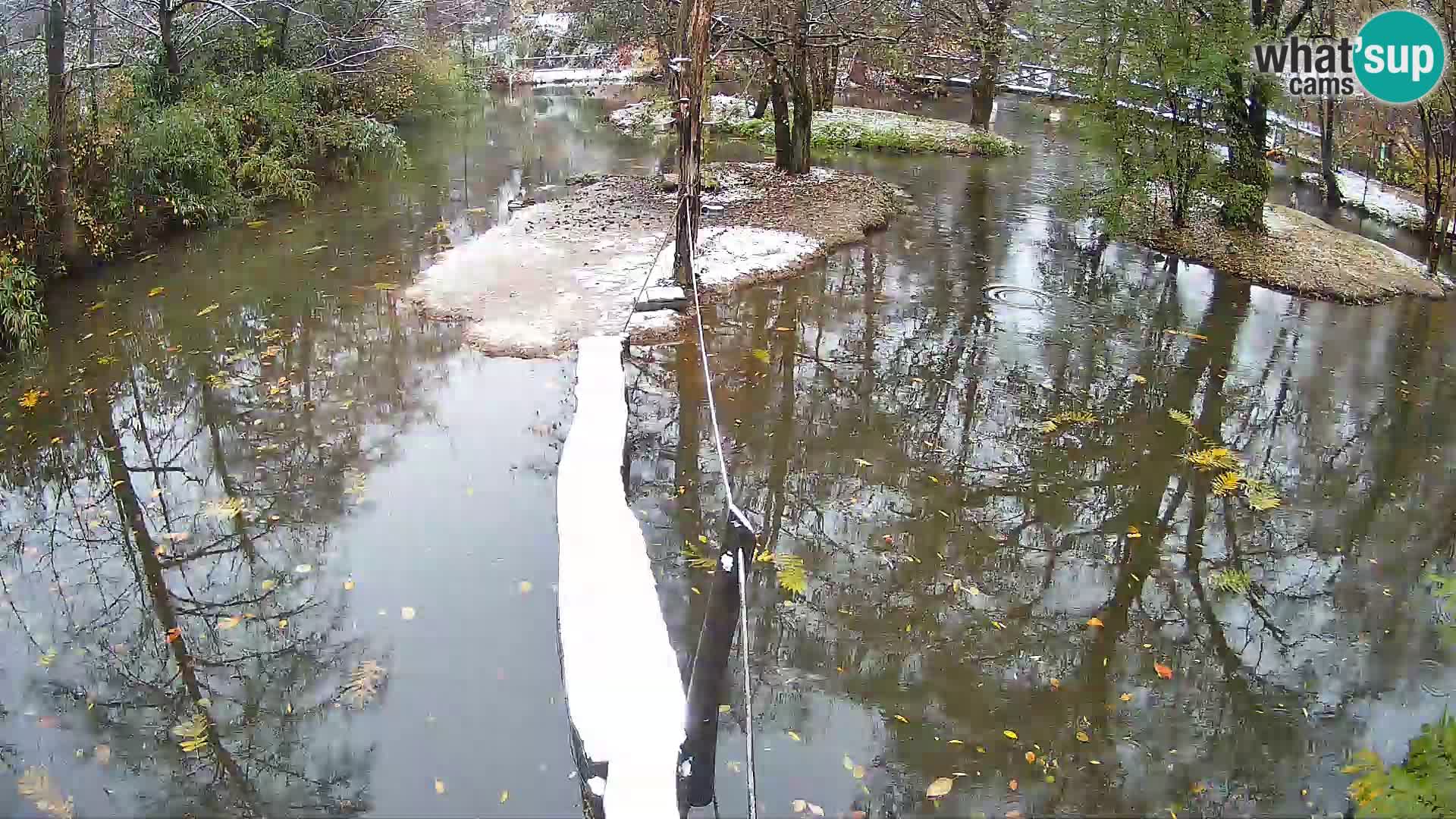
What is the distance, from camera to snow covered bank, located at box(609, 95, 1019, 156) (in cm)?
1969

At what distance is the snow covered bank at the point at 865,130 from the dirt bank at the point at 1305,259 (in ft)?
23.0

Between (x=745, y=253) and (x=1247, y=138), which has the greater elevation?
(x=1247, y=138)

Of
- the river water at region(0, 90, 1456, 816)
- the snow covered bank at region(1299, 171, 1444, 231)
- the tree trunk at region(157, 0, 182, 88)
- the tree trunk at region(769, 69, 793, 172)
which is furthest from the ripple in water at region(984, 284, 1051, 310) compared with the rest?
the tree trunk at region(157, 0, 182, 88)

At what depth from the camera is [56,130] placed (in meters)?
9.94

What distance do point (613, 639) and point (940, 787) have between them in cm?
159

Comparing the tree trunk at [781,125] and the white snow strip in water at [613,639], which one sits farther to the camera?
the tree trunk at [781,125]

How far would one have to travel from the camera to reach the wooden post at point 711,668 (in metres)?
3.16

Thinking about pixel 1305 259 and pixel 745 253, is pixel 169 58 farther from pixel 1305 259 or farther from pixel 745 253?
pixel 1305 259

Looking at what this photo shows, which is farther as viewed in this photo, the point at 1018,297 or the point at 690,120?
the point at 1018,297

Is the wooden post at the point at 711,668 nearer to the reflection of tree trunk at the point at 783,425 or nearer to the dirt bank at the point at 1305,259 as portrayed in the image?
the reflection of tree trunk at the point at 783,425

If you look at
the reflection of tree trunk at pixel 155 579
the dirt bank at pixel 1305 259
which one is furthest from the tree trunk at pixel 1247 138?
the reflection of tree trunk at pixel 155 579

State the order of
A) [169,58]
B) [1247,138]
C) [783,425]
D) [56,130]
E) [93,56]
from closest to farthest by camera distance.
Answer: [783,425]
[56,130]
[1247,138]
[169,58]
[93,56]

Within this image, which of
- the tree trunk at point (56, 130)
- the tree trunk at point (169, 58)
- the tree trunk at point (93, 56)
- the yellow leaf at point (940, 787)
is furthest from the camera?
the tree trunk at point (169, 58)

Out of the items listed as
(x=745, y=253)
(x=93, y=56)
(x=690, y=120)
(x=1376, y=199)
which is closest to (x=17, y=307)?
(x=690, y=120)
